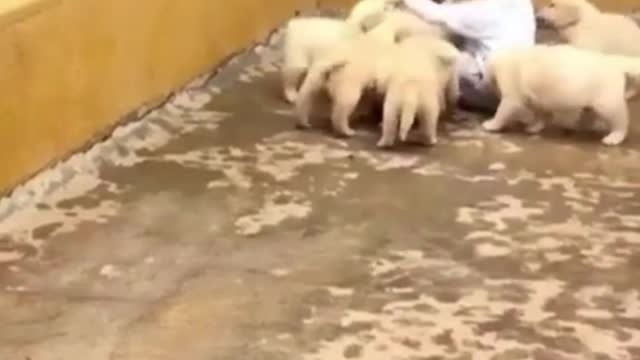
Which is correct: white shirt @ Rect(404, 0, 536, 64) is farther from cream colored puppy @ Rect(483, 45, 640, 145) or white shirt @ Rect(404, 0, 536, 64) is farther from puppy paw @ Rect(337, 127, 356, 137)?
puppy paw @ Rect(337, 127, 356, 137)

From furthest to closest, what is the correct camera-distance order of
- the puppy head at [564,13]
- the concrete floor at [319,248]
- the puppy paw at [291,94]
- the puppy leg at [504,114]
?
1. the puppy head at [564,13]
2. the puppy paw at [291,94]
3. the puppy leg at [504,114]
4. the concrete floor at [319,248]

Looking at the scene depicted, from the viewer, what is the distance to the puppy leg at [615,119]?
1793 millimetres

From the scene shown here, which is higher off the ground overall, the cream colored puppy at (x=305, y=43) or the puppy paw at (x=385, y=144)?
the cream colored puppy at (x=305, y=43)

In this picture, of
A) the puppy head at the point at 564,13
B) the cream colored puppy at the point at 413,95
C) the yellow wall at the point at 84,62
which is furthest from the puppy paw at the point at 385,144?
the puppy head at the point at 564,13

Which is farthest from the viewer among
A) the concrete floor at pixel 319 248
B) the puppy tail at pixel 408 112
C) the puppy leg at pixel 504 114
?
the puppy leg at pixel 504 114

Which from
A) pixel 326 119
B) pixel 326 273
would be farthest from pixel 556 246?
pixel 326 119

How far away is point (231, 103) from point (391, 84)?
11.6 inches

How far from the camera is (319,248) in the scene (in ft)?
4.76

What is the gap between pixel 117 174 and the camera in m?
1.66

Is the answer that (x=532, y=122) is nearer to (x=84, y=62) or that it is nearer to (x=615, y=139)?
(x=615, y=139)

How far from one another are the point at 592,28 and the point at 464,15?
0.20 metres

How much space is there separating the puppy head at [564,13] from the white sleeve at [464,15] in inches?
5.3

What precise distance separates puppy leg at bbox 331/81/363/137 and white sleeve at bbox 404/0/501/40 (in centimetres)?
26

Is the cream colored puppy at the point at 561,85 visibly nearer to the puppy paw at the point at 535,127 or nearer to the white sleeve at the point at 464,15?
the puppy paw at the point at 535,127
